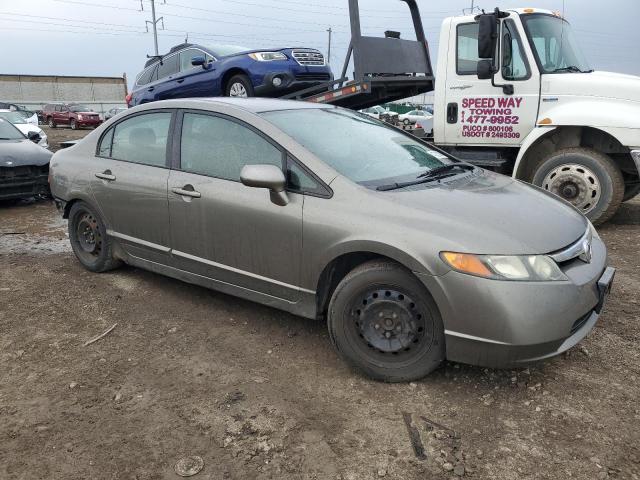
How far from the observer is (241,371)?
3.18 m

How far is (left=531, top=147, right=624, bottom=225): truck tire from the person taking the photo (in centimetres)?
595

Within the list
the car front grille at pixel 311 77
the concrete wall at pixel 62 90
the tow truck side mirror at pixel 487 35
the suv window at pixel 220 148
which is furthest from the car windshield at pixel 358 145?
the concrete wall at pixel 62 90

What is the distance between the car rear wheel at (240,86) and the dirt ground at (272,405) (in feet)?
16.8

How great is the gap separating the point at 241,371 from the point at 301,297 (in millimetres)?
565

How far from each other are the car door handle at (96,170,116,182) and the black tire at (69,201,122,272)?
0.34m

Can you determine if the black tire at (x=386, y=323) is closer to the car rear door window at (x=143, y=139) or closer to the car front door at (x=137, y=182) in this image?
the car front door at (x=137, y=182)

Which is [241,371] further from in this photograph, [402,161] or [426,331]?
[402,161]

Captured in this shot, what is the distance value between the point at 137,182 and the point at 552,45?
503 cm

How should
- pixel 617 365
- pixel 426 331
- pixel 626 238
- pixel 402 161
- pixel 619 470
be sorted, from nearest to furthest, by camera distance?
pixel 619 470 < pixel 426 331 < pixel 617 365 < pixel 402 161 < pixel 626 238

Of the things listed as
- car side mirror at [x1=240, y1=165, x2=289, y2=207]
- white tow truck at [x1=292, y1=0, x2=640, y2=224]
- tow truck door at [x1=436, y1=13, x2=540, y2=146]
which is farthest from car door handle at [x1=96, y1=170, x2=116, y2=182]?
tow truck door at [x1=436, y1=13, x2=540, y2=146]

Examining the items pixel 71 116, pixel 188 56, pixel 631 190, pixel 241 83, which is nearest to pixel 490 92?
pixel 631 190

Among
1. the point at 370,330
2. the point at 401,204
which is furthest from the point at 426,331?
the point at 401,204

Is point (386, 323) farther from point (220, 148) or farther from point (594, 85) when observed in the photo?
point (594, 85)

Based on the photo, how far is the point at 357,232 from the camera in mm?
2969
